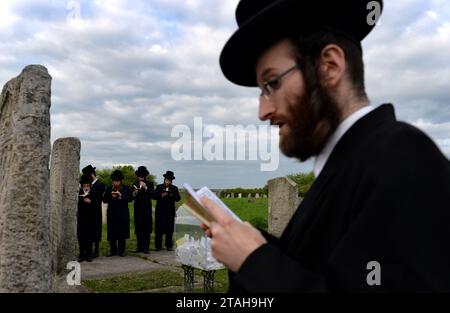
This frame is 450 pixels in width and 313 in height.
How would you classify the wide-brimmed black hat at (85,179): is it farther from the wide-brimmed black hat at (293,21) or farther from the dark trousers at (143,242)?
the wide-brimmed black hat at (293,21)

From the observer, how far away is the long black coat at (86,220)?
35.6 ft

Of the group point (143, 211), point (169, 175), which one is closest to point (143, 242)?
point (143, 211)

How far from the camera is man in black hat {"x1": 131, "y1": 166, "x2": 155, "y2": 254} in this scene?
12508mm

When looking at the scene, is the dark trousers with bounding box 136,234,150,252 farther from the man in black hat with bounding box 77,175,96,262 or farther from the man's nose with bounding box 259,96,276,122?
the man's nose with bounding box 259,96,276,122

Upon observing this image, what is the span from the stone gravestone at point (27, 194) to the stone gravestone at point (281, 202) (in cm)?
619

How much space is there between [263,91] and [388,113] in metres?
0.45

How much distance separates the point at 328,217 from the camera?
1.50 m

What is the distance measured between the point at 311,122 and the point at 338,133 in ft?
0.37

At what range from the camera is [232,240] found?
4.90ft

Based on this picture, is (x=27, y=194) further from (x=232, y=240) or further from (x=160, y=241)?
(x=160, y=241)
